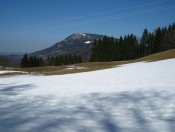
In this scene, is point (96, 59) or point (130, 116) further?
point (96, 59)

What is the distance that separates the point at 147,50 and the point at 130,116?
99069mm

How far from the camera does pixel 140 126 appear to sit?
18.2 ft

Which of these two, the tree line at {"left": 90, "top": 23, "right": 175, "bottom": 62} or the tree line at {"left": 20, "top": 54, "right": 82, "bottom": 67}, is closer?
the tree line at {"left": 90, "top": 23, "right": 175, "bottom": 62}

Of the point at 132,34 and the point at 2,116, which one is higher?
the point at 132,34

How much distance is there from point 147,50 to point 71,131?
10084 centimetres

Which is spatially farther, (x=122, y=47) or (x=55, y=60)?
(x=55, y=60)

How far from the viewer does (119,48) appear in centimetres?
9394

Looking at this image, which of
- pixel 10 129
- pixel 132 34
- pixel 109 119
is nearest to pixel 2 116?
pixel 10 129

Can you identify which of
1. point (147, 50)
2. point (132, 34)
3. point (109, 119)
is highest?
point (132, 34)

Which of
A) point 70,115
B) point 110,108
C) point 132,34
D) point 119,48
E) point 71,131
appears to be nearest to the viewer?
point 71,131

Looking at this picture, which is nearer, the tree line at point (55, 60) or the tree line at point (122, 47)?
the tree line at point (122, 47)

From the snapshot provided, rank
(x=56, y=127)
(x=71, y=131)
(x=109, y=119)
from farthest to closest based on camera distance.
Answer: (x=109, y=119) < (x=56, y=127) < (x=71, y=131)

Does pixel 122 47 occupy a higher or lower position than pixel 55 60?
higher

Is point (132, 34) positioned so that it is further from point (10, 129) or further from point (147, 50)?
point (10, 129)
